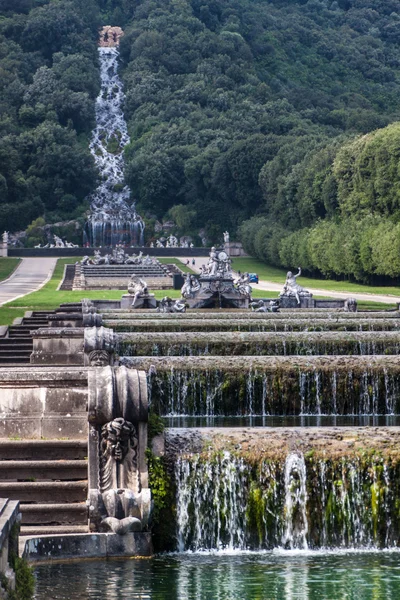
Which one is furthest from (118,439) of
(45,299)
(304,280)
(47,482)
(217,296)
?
(304,280)

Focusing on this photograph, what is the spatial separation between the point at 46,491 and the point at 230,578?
294 centimetres

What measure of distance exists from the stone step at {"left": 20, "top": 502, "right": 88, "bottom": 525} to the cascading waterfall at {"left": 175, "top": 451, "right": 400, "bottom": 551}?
166 cm

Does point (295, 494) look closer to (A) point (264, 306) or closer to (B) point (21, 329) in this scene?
(B) point (21, 329)

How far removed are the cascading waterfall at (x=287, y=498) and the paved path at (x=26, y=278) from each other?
4027 centimetres

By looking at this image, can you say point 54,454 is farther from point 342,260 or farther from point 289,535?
point 342,260

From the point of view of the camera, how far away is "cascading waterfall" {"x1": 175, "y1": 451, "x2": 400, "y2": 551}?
755 inches

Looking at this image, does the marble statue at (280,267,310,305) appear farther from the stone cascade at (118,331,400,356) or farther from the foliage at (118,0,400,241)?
the foliage at (118,0,400,241)

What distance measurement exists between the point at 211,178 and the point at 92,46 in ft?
194

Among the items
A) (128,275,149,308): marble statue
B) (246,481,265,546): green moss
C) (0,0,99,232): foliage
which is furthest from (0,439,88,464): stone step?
(0,0,99,232): foliage

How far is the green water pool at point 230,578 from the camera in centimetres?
1612

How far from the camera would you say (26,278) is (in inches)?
3649

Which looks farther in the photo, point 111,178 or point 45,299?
point 111,178

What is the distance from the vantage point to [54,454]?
1908 cm

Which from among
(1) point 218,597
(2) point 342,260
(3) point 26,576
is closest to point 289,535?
(1) point 218,597
